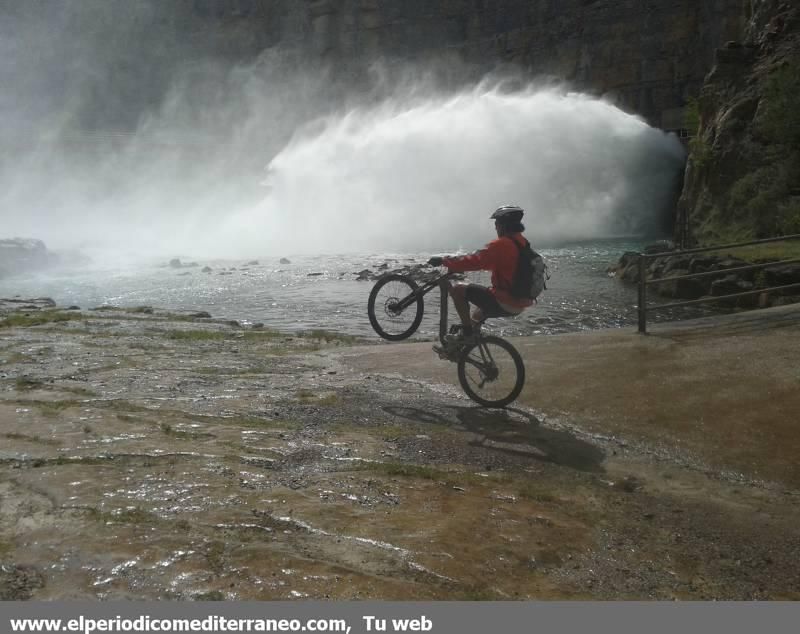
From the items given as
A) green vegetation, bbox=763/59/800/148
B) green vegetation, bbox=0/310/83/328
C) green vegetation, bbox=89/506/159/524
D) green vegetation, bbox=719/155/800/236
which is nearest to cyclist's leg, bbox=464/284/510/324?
green vegetation, bbox=89/506/159/524

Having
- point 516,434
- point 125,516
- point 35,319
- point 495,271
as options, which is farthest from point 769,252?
point 125,516

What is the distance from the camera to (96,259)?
38.2m

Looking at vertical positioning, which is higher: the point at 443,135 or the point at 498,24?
the point at 498,24

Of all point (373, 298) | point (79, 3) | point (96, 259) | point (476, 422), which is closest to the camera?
point (476, 422)

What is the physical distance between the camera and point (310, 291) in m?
21.5

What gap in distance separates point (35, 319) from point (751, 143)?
1999 cm

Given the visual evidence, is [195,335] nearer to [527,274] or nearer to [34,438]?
[34,438]

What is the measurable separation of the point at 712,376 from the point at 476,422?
2.25 metres

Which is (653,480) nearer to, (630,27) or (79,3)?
(630,27)

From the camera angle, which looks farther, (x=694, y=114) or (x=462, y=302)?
(x=694, y=114)

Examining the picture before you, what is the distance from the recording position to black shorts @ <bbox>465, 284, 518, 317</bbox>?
6.93 metres

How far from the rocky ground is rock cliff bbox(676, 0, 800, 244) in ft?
50.7

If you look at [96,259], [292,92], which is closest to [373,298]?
[96,259]

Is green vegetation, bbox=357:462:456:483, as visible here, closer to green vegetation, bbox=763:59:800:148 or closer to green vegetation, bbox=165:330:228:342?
green vegetation, bbox=165:330:228:342
